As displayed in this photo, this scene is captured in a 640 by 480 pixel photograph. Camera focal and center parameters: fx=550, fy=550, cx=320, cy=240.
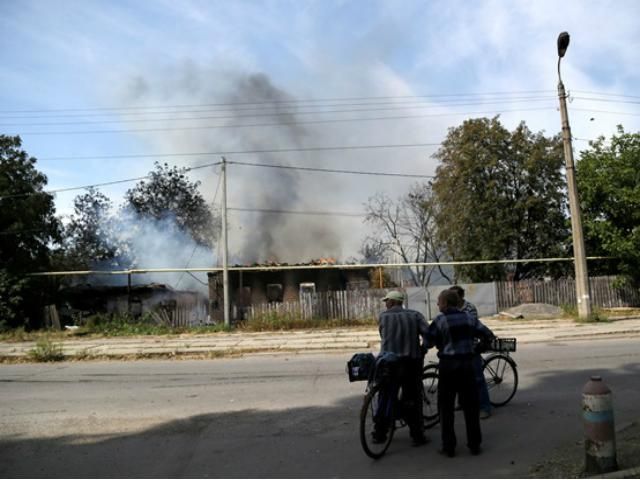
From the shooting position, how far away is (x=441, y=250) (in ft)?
98.2

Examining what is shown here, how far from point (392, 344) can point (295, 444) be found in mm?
1453

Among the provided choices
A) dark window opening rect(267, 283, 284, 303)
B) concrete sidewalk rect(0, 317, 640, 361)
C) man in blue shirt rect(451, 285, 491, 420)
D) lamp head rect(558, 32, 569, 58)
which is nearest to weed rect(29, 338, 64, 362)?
concrete sidewalk rect(0, 317, 640, 361)

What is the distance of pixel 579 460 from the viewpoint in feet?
15.2

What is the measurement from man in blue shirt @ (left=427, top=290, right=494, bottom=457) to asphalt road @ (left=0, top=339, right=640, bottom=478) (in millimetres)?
198

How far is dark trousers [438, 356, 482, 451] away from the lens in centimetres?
503

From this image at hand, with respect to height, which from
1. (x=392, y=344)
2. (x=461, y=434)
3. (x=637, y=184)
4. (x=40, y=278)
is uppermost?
(x=637, y=184)

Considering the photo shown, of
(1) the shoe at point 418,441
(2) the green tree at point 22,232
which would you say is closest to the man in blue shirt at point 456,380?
(1) the shoe at point 418,441

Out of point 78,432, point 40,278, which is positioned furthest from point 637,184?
point 40,278


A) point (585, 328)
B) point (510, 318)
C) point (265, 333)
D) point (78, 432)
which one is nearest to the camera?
point (78, 432)

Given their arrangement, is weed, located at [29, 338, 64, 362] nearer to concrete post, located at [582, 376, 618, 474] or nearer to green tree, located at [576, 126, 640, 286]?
concrete post, located at [582, 376, 618, 474]

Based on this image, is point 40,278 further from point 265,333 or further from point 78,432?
point 78,432

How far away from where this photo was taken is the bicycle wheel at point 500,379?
6.81 metres

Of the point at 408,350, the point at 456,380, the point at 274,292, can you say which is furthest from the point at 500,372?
the point at 274,292

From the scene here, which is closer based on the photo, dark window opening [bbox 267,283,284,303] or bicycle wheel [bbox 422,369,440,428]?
bicycle wheel [bbox 422,369,440,428]
